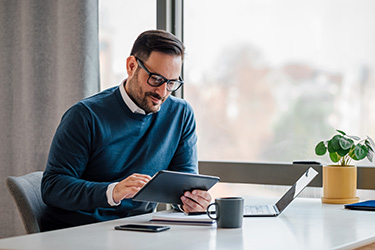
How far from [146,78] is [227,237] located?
0.86 meters

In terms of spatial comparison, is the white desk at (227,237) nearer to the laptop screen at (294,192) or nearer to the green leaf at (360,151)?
the laptop screen at (294,192)

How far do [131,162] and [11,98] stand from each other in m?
1.14

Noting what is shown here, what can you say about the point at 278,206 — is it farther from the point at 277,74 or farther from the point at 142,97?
the point at 277,74

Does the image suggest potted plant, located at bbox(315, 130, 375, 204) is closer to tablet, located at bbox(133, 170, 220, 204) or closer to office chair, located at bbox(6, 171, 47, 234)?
tablet, located at bbox(133, 170, 220, 204)

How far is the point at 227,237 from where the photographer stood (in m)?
1.61

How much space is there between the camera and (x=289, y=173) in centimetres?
273

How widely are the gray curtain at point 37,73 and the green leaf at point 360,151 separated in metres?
1.33

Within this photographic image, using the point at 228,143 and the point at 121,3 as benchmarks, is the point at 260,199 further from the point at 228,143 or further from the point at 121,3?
the point at 121,3

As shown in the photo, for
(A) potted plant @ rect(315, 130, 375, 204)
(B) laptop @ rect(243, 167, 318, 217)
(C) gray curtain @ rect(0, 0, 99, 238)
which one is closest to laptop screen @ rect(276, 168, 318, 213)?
(B) laptop @ rect(243, 167, 318, 217)

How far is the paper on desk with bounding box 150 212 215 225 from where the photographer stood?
5.96 ft

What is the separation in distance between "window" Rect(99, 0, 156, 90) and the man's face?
34.2 inches

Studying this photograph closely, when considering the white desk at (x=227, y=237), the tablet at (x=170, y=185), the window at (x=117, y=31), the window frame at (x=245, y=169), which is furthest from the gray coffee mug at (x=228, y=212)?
the window at (x=117, y=31)

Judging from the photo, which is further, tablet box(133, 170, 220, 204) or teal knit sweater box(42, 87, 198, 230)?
teal knit sweater box(42, 87, 198, 230)

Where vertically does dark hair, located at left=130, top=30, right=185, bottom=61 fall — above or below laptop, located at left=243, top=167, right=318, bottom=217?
above
